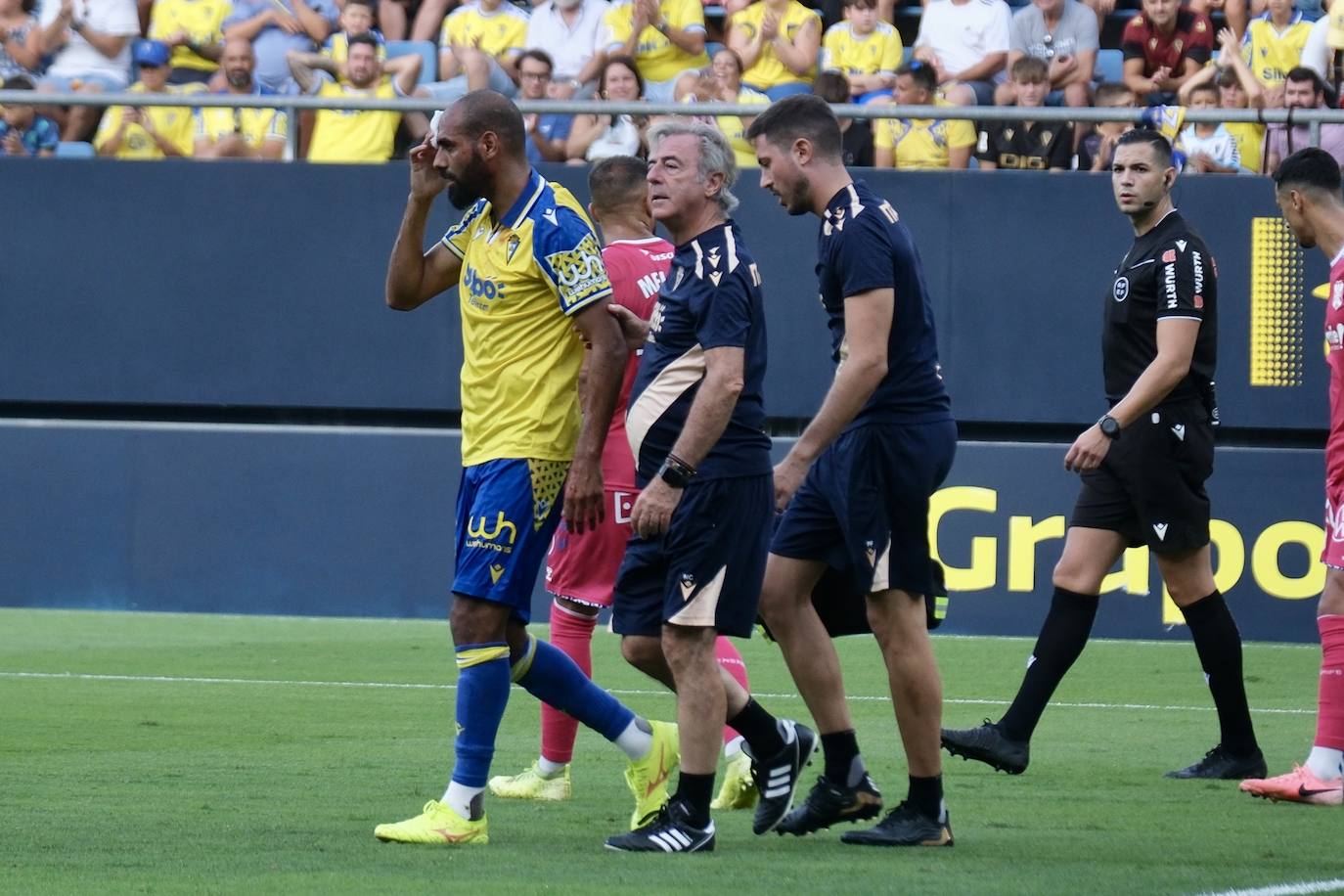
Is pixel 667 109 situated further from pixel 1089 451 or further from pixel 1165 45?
pixel 1089 451

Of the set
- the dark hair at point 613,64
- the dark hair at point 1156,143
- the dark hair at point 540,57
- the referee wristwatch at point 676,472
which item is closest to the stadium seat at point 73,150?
the dark hair at point 540,57

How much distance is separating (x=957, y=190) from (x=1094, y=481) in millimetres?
5629

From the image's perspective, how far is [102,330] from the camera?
551 inches

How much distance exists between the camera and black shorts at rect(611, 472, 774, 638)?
5.81 meters

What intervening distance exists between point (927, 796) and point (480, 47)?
9.39 m

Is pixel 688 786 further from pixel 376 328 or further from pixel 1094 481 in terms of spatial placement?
pixel 376 328

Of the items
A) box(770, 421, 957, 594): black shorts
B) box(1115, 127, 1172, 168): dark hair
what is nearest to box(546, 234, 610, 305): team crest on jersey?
box(770, 421, 957, 594): black shorts

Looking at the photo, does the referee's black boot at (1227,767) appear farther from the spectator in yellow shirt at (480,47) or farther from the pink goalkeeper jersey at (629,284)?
the spectator in yellow shirt at (480,47)

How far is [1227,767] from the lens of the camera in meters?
7.54

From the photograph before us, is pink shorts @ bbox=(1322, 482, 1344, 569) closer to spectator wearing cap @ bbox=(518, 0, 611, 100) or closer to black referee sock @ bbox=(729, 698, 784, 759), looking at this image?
black referee sock @ bbox=(729, 698, 784, 759)

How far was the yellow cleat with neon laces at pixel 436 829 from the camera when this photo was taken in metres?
5.93

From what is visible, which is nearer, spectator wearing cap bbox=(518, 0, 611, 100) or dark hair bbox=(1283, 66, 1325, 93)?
dark hair bbox=(1283, 66, 1325, 93)

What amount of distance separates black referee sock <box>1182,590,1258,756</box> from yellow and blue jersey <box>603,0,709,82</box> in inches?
288

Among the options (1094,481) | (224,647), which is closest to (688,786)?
(1094,481)
